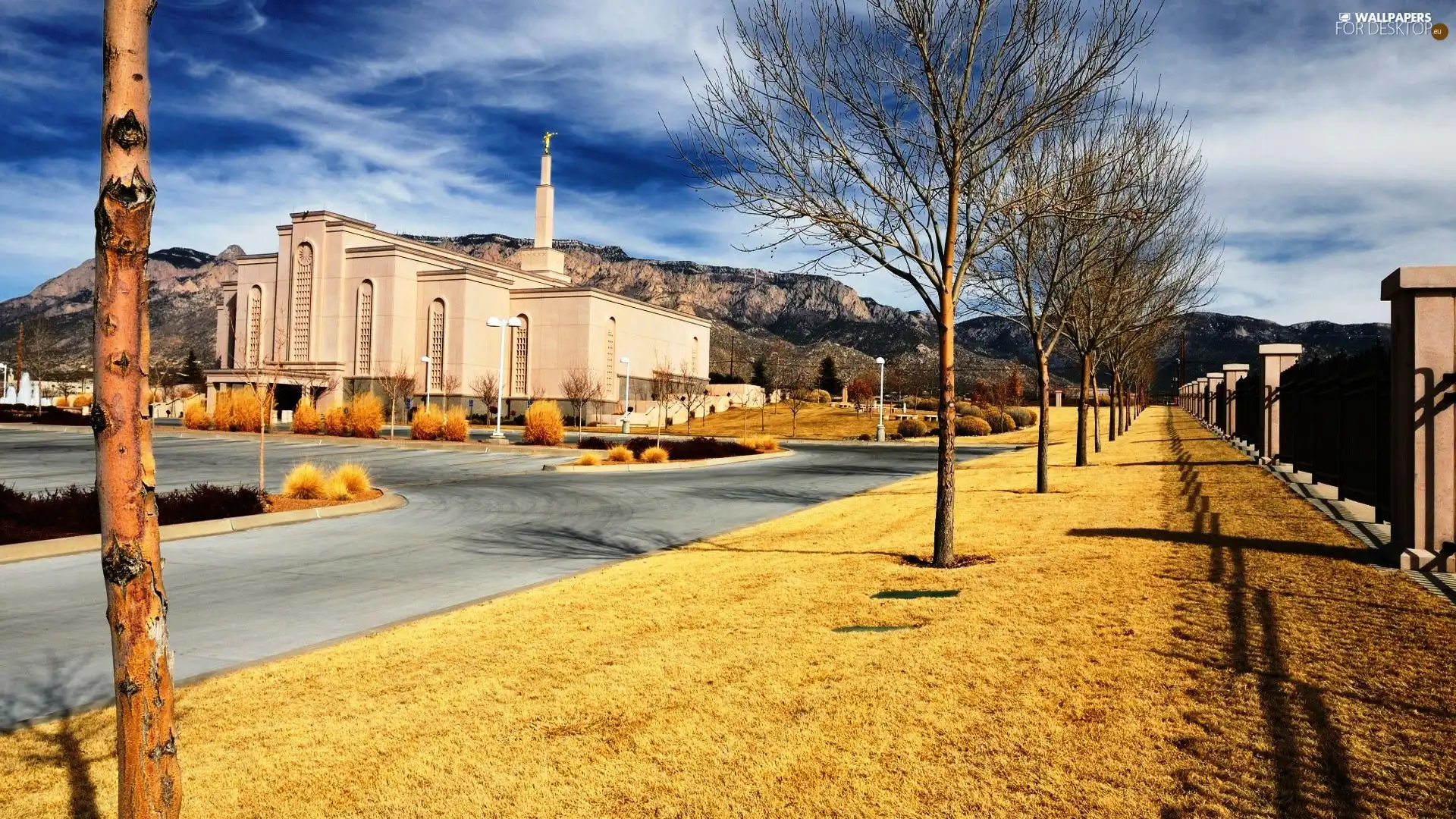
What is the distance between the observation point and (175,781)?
9.44 ft

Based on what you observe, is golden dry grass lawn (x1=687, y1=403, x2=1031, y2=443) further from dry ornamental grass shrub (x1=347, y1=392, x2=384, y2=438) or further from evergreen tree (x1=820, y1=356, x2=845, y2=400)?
evergreen tree (x1=820, y1=356, x2=845, y2=400)

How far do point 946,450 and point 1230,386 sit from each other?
78.7 feet

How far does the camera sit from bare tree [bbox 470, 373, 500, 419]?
69931 millimetres

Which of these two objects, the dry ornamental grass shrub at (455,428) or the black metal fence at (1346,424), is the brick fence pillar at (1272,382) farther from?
the dry ornamental grass shrub at (455,428)

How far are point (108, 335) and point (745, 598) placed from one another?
18.0 feet

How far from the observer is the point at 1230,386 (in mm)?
28281

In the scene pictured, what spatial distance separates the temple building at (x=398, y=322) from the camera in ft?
234

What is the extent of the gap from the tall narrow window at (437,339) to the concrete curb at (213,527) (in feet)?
189

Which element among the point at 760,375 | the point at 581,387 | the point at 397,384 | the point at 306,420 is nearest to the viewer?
the point at 306,420

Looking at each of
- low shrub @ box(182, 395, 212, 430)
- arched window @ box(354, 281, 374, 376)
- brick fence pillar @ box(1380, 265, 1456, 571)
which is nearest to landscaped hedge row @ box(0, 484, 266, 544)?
brick fence pillar @ box(1380, 265, 1456, 571)

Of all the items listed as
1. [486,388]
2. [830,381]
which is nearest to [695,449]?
[486,388]

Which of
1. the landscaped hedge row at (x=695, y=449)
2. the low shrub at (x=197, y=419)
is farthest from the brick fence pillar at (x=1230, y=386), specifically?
the low shrub at (x=197, y=419)

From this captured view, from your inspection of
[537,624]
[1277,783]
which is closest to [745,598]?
[537,624]

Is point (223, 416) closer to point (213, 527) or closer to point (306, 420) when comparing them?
point (306, 420)
